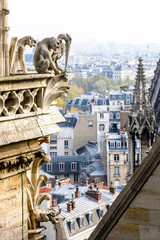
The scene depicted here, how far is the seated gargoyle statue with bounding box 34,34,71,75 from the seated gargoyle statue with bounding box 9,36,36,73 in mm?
113

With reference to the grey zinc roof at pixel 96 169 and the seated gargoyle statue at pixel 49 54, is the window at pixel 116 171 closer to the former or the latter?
the grey zinc roof at pixel 96 169

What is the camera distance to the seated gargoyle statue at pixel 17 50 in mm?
7863

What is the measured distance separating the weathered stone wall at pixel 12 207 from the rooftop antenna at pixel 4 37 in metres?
1.11

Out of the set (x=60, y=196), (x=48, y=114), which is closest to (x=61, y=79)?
(x=48, y=114)

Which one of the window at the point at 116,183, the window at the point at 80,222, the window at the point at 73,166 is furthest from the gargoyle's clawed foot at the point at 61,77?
the window at the point at 73,166

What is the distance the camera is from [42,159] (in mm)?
8375

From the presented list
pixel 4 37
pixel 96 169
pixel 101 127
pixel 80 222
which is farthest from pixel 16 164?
pixel 101 127

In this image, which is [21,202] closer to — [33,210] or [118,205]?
[33,210]

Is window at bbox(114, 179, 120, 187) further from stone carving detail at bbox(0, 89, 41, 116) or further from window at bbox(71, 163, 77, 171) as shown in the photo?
stone carving detail at bbox(0, 89, 41, 116)

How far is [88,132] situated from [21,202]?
94.2m

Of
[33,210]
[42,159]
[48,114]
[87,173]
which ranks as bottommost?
[87,173]

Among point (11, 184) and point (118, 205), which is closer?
point (118, 205)

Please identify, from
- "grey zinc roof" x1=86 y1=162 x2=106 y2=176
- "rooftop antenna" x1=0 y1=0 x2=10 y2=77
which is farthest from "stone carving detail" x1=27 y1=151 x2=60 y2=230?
"grey zinc roof" x1=86 y1=162 x2=106 y2=176

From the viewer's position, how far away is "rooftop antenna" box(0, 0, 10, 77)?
7.54 m
